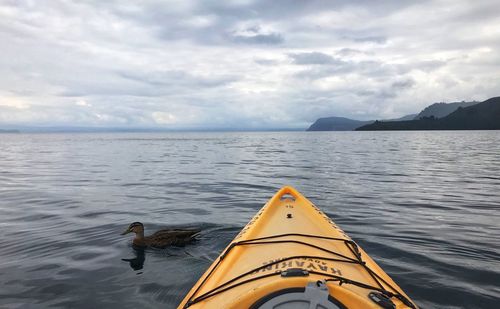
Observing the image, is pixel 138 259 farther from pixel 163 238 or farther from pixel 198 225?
pixel 198 225

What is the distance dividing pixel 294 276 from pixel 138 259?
5.41 metres

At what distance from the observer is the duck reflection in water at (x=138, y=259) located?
25.6 feet

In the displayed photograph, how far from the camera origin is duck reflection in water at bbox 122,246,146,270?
307 inches

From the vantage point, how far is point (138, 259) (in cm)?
824

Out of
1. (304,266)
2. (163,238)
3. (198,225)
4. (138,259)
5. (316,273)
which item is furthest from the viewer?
(198,225)

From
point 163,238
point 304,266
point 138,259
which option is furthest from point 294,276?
point 163,238

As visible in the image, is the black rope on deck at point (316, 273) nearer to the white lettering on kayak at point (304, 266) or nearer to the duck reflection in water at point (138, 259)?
the white lettering on kayak at point (304, 266)

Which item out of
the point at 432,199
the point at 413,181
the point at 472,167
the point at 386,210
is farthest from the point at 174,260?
the point at 472,167

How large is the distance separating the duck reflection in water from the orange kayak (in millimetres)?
2614

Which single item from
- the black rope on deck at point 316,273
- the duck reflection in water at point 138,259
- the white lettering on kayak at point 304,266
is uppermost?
the white lettering on kayak at point 304,266

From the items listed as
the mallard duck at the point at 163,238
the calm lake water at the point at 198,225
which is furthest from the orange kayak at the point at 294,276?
the mallard duck at the point at 163,238

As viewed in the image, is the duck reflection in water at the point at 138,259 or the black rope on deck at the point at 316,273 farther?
the duck reflection in water at the point at 138,259

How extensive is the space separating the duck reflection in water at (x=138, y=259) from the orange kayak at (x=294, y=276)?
2614 millimetres

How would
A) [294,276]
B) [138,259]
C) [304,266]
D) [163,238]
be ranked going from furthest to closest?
[163,238] → [138,259] → [304,266] → [294,276]
